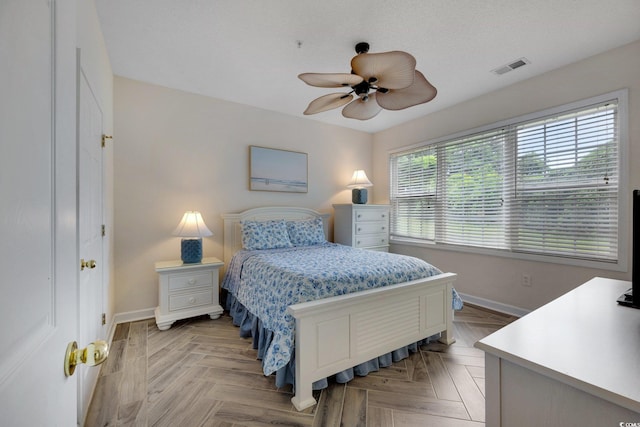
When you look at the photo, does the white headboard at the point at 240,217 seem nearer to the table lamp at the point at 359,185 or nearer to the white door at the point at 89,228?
the table lamp at the point at 359,185

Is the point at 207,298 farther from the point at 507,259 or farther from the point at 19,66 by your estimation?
the point at 507,259

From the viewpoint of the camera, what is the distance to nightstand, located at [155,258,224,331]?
271 centimetres

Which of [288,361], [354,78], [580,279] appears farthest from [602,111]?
[288,361]

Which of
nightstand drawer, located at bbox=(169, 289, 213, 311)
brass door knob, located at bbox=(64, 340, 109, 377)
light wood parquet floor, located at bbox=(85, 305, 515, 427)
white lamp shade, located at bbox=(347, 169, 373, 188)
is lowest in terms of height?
light wood parquet floor, located at bbox=(85, 305, 515, 427)

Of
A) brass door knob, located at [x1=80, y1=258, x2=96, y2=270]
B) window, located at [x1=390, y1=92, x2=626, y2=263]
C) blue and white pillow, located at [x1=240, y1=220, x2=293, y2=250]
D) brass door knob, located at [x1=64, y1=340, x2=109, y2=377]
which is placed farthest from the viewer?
blue and white pillow, located at [x1=240, y1=220, x2=293, y2=250]

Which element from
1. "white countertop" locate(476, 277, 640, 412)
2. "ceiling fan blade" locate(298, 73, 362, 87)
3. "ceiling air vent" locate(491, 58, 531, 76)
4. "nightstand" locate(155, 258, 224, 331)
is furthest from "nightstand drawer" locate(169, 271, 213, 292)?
"ceiling air vent" locate(491, 58, 531, 76)

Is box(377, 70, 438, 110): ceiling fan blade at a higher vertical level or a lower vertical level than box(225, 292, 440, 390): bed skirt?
higher

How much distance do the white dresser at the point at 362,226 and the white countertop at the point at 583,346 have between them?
9.44 ft

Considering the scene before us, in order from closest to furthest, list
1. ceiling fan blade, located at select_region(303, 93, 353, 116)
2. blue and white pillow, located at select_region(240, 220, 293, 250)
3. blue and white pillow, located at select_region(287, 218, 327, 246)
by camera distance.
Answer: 1. ceiling fan blade, located at select_region(303, 93, 353, 116)
2. blue and white pillow, located at select_region(240, 220, 293, 250)
3. blue and white pillow, located at select_region(287, 218, 327, 246)

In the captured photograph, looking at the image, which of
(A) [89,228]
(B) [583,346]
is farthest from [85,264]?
(B) [583,346]

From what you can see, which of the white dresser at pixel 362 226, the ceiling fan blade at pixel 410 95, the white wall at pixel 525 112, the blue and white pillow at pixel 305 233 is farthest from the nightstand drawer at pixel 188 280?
the white wall at pixel 525 112

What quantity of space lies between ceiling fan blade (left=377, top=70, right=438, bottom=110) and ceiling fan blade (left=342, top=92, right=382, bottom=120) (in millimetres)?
122

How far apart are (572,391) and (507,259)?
9.21ft

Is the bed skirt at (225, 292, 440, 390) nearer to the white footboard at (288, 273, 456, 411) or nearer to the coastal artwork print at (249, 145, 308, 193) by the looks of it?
the white footboard at (288, 273, 456, 411)
